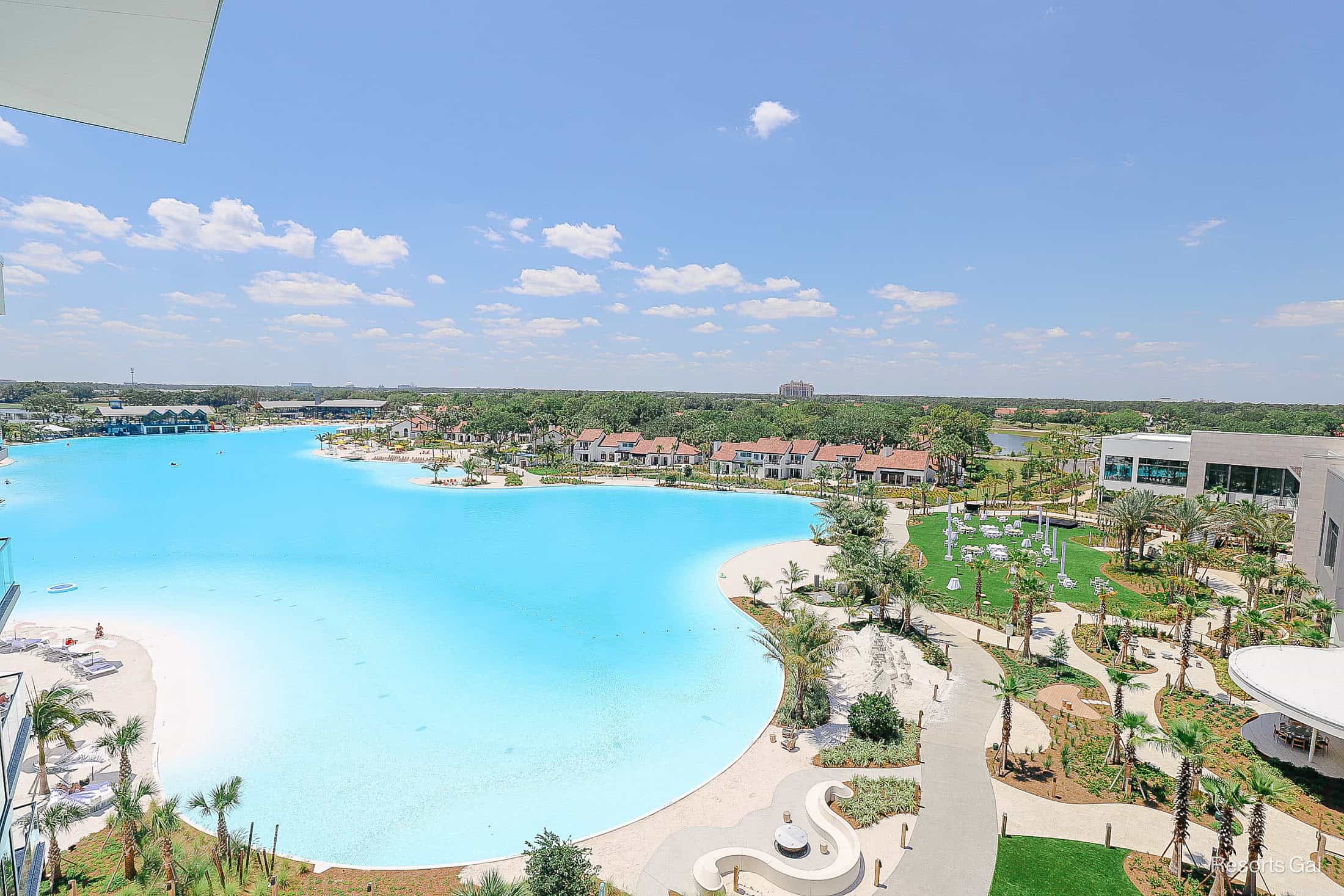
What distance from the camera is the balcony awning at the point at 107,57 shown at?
9.77ft

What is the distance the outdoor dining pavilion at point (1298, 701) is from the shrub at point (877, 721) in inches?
315

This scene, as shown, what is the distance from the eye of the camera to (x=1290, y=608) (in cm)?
2388

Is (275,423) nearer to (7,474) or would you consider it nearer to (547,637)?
(7,474)

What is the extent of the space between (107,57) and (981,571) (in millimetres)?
32280

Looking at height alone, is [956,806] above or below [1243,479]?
below

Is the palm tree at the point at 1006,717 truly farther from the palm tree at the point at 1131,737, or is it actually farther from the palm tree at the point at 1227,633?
the palm tree at the point at 1227,633

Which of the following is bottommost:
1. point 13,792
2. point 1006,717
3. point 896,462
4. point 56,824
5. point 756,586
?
point 56,824

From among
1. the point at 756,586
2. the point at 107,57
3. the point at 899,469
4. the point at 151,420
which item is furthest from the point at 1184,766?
the point at 151,420

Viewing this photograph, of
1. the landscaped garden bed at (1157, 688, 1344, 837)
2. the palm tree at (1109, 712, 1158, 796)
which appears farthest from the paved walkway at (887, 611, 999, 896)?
the landscaped garden bed at (1157, 688, 1344, 837)

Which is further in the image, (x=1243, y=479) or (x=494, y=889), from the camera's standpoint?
(x=1243, y=479)

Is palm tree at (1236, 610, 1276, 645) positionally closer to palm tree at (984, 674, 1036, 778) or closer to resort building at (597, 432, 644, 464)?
palm tree at (984, 674, 1036, 778)

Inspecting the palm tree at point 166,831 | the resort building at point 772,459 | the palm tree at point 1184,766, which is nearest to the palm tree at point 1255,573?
the palm tree at point 1184,766

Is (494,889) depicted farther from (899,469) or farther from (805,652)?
(899,469)

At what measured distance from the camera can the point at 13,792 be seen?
534cm
